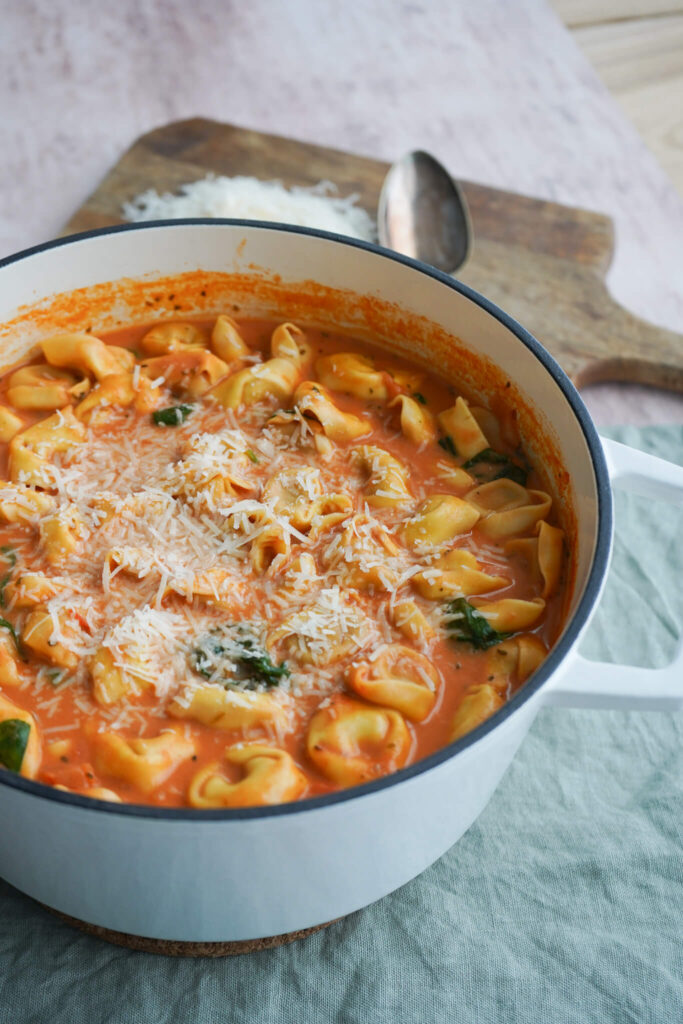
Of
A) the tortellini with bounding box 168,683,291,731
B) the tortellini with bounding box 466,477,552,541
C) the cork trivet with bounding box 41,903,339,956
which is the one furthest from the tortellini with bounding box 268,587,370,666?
the cork trivet with bounding box 41,903,339,956

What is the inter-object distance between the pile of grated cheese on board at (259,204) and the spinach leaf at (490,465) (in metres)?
1.42

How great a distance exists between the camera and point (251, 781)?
239 centimetres

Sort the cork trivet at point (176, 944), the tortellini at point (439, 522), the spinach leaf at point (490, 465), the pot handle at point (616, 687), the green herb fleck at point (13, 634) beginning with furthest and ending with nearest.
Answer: the spinach leaf at point (490, 465) < the tortellini at point (439, 522) < the green herb fleck at point (13, 634) < the cork trivet at point (176, 944) < the pot handle at point (616, 687)

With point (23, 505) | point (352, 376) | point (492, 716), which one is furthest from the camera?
point (352, 376)

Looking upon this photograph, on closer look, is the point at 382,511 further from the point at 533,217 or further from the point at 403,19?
the point at 403,19

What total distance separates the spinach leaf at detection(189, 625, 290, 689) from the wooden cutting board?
6.26ft

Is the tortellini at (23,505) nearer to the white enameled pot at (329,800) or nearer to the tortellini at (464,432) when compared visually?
the white enameled pot at (329,800)

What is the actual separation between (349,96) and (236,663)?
12.7 ft

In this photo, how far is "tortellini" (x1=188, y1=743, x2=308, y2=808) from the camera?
7.75 ft

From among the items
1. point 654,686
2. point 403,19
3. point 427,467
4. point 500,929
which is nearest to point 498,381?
point 427,467

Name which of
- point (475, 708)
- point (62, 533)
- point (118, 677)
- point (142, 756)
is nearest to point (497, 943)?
point (475, 708)

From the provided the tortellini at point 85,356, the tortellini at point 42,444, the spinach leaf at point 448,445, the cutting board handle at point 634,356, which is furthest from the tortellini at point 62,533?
the cutting board handle at point 634,356

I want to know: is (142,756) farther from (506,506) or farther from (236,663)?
(506,506)

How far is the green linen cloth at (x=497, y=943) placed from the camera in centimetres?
256
